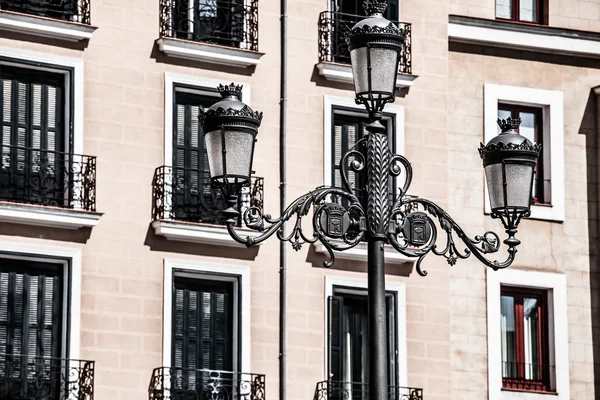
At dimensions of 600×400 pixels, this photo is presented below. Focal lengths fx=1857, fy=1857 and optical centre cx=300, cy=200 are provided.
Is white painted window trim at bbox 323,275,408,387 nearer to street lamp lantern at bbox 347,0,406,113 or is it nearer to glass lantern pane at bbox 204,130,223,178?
street lamp lantern at bbox 347,0,406,113

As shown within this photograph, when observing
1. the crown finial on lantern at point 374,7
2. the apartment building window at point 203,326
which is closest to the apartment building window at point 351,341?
the apartment building window at point 203,326

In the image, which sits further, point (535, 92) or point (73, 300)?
point (535, 92)

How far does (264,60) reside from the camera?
29562 millimetres

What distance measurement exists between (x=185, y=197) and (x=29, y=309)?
2.98 metres

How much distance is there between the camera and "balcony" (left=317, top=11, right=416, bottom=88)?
29.8 metres

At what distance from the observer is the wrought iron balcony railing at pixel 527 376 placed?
30469 millimetres

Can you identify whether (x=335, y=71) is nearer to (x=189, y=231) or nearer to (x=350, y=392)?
(x=189, y=231)

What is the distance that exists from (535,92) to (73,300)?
9.00 metres

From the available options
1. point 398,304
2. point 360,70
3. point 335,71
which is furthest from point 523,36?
point 360,70

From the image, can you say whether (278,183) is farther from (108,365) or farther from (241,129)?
(241,129)

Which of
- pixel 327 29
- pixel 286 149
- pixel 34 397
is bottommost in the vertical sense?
pixel 34 397

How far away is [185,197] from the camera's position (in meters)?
28.3

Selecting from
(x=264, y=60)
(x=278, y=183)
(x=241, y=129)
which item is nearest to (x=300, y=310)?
(x=278, y=183)

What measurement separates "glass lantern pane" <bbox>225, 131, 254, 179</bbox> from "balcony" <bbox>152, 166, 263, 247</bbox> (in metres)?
12.0
